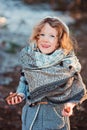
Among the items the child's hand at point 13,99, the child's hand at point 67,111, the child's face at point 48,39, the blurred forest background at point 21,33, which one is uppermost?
the child's face at point 48,39

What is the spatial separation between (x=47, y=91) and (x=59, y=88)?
90 millimetres

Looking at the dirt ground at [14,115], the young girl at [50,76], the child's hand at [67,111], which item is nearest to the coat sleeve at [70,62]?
the young girl at [50,76]

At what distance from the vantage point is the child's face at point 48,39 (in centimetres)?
320

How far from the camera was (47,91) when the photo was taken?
3.19 meters

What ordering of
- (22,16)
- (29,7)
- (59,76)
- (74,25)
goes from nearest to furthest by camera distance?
(59,76) < (74,25) < (22,16) < (29,7)

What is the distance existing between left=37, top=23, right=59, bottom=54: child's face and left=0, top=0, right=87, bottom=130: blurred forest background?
1.96m

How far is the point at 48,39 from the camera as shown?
3203 mm

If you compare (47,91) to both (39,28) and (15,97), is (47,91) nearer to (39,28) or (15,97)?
(15,97)

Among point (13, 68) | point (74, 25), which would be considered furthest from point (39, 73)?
point (74, 25)

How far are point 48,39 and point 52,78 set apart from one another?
29 cm

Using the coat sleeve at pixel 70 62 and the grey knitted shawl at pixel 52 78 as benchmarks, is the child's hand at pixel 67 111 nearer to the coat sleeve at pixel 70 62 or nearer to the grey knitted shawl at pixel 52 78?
the grey knitted shawl at pixel 52 78

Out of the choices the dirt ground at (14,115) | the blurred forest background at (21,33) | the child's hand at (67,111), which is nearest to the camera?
the child's hand at (67,111)

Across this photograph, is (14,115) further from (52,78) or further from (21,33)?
(21,33)

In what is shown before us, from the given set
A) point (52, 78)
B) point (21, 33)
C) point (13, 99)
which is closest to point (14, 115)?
point (13, 99)
